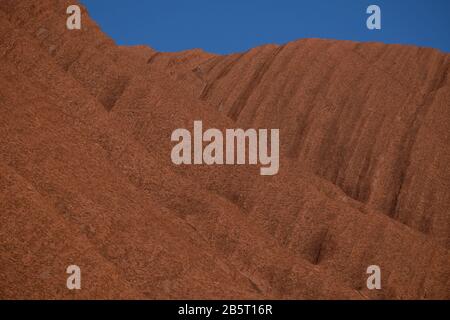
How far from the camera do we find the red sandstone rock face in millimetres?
13195

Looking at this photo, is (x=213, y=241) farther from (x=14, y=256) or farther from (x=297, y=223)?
(x=14, y=256)

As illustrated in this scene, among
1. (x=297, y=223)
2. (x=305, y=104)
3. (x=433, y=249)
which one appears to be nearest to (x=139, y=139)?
(x=297, y=223)

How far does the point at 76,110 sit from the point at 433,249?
17.4m

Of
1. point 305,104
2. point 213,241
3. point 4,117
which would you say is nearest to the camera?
point 4,117

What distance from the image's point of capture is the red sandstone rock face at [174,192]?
1320 cm

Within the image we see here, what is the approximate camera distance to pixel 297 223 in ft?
71.6

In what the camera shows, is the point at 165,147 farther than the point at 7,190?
Yes

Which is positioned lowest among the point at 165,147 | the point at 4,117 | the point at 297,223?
the point at 297,223

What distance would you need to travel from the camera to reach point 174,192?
1841cm

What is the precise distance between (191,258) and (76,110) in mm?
7925

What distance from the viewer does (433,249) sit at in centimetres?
2397
